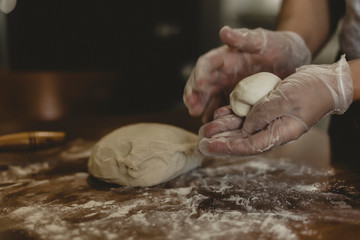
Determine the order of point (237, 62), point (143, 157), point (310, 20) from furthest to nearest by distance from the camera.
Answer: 1. point (310, 20)
2. point (237, 62)
3. point (143, 157)

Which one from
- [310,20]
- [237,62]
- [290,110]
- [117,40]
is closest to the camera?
[290,110]

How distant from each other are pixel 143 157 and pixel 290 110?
1.65 ft

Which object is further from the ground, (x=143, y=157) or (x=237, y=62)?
(x=237, y=62)

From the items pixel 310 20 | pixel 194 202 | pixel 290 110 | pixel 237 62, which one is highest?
pixel 310 20

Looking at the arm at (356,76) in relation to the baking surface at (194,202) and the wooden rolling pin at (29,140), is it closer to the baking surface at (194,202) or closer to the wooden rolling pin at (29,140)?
the baking surface at (194,202)

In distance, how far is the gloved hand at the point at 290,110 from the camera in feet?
3.21

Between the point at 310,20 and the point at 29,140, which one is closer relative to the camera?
the point at 29,140

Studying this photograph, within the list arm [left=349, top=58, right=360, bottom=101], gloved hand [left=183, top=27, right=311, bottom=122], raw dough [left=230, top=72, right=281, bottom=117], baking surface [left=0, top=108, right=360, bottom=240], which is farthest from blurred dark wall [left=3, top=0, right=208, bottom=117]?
arm [left=349, top=58, right=360, bottom=101]

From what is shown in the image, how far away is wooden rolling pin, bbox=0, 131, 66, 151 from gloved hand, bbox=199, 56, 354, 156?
2.62 ft

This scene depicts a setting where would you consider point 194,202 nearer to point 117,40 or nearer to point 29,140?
point 29,140

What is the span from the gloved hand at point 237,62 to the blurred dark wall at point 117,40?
2.54 m

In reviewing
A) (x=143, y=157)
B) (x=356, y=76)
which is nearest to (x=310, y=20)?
(x=356, y=76)

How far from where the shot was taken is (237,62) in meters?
1.47

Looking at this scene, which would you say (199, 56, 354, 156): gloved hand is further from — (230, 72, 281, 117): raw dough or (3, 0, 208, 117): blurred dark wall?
(3, 0, 208, 117): blurred dark wall
